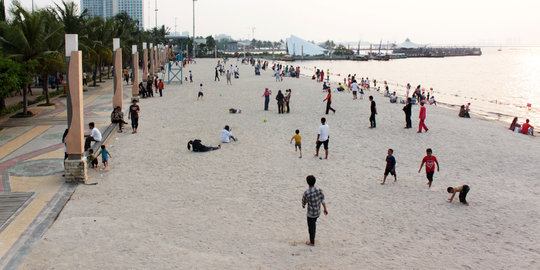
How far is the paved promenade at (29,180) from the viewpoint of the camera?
7.33m

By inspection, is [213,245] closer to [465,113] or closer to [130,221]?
[130,221]

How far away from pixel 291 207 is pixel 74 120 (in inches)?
223

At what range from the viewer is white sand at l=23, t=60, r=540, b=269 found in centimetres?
680

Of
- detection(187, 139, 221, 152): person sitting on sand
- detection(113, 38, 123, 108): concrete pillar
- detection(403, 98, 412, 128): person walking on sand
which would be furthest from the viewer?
detection(113, 38, 123, 108): concrete pillar

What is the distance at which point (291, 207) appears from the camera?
29.3 ft

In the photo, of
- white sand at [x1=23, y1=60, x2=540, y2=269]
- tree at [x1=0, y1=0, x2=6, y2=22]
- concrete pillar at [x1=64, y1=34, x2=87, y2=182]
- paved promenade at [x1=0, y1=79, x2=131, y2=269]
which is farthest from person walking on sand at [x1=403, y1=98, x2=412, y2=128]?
tree at [x1=0, y1=0, x2=6, y2=22]

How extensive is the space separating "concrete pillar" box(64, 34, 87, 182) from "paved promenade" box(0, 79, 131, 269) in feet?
1.25

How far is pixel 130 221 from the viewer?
318 inches

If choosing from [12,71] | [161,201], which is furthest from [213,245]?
[12,71]

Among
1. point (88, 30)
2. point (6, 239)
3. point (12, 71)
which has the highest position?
point (88, 30)

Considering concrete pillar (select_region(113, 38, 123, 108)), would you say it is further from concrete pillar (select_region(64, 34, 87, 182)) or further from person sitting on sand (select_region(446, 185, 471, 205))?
person sitting on sand (select_region(446, 185, 471, 205))

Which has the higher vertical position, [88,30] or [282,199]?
[88,30]

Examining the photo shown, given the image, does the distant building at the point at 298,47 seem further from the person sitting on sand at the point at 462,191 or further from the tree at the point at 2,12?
the person sitting on sand at the point at 462,191

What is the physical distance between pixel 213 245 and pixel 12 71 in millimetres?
13897
